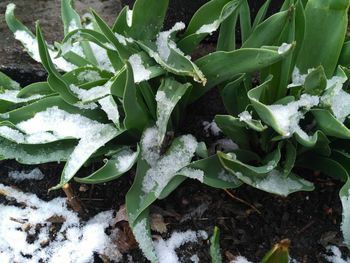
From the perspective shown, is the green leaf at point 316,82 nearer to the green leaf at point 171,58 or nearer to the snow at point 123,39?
the green leaf at point 171,58

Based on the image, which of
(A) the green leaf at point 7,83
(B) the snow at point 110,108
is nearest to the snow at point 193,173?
(B) the snow at point 110,108

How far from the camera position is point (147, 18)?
136 cm

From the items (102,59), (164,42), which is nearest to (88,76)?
(102,59)

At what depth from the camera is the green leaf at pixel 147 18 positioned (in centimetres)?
133

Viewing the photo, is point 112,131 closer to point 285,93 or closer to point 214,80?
point 214,80

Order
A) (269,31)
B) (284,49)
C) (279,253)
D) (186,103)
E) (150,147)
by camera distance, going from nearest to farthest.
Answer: (279,253)
(284,49)
(269,31)
(150,147)
(186,103)

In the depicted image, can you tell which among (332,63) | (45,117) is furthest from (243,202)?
(45,117)

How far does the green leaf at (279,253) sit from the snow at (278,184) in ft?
1.05

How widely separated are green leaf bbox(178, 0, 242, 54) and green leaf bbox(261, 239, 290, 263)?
1.99 feet

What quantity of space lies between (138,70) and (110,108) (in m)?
0.14

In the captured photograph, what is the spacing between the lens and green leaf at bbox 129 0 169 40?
1333 mm

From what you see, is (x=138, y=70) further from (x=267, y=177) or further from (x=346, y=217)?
(x=346, y=217)

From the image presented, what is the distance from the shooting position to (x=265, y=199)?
4.82 ft

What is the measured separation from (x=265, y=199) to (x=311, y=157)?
7.0 inches
